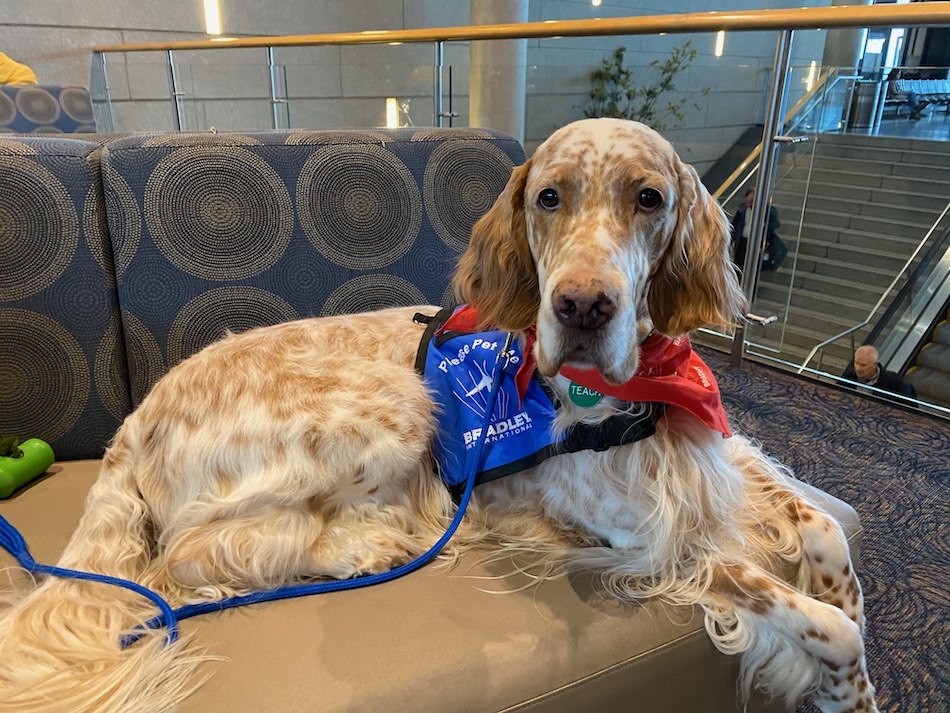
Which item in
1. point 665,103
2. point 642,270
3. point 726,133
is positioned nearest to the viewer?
point 642,270

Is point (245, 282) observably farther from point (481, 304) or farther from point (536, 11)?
point (536, 11)

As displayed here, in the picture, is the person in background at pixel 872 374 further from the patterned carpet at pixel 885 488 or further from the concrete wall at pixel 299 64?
the concrete wall at pixel 299 64

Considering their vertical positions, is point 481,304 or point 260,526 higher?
point 481,304

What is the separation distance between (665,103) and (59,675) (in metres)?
4.49

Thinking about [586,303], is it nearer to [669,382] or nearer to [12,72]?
[669,382]

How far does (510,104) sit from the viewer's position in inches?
190

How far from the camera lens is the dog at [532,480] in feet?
3.48

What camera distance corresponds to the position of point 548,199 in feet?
3.76

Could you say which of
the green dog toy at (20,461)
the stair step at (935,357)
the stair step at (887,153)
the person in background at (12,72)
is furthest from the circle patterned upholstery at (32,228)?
the person in background at (12,72)

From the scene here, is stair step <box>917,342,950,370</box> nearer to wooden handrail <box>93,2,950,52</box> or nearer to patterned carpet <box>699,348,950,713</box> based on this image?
patterned carpet <box>699,348,950,713</box>

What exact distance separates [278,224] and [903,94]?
3159mm

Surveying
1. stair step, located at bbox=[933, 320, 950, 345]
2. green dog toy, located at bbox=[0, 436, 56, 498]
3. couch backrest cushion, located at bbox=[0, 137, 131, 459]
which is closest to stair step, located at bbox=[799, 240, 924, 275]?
stair step, located at bbox=[933, 320, 950, 345]

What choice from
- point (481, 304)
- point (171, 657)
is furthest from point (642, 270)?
point (171, 657)

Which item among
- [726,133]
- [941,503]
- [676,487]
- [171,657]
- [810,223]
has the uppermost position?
[726,133]
